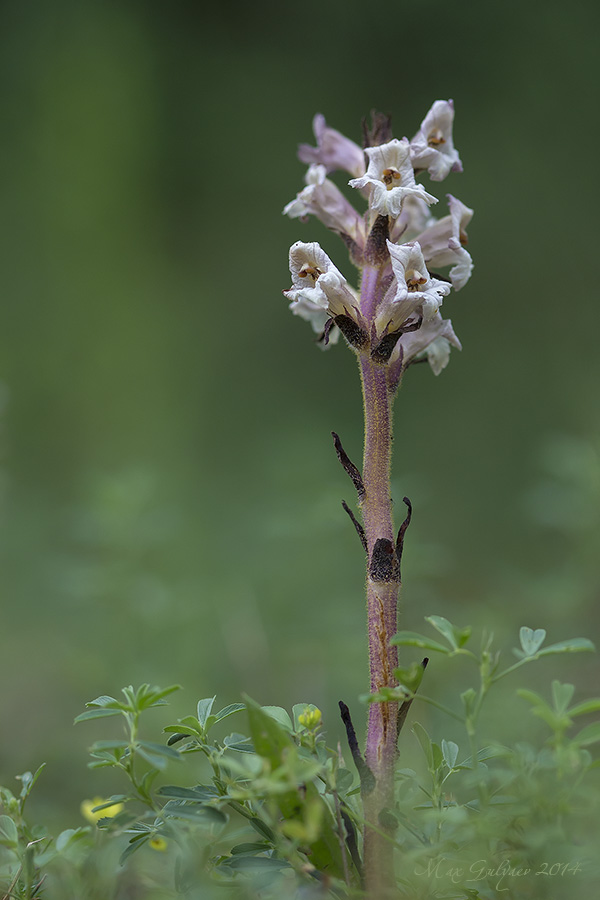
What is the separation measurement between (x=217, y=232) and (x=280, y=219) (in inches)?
Result: 17.0

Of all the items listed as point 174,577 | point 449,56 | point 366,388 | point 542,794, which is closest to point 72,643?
point 174,577

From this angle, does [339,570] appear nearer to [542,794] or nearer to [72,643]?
[72,643]

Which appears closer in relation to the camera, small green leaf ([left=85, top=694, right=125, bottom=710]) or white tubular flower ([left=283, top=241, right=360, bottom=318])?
small green leaf ([left=85, top=694, right=125, bottom=710])

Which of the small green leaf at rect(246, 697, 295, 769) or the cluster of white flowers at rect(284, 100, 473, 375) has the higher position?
the cluster of white flowers at rect(284, 100, 473, 375)

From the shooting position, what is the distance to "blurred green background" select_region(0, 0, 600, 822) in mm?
2873

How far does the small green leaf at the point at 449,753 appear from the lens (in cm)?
89

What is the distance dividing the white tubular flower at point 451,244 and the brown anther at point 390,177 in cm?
8

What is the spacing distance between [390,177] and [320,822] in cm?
77

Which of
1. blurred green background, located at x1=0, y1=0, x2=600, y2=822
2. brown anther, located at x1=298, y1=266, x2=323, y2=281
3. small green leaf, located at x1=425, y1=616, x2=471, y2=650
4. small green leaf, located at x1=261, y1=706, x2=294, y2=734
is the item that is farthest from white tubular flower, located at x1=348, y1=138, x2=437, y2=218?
blurred green background, located at x1=0, y1=0, x2=600, y2=822

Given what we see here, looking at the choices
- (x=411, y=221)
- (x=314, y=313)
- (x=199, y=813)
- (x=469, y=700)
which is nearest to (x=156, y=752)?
(x=199, y=813)

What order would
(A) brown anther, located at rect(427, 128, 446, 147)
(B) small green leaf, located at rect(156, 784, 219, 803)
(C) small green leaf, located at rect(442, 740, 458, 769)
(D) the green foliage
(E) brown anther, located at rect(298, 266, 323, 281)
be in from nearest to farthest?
(D) the green foliage → (B) small green leaf, located at rect(156, 784, 219, 803) → (C) small green leaf, located at rect(442, 740, 458, 769) → (E) brown anther, located at rect(298, 266, 323, 281) → (A) brown anther, located at rect(427, 128, 446, 147)

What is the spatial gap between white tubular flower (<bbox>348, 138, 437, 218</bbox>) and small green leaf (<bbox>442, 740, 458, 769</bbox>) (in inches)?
24.9

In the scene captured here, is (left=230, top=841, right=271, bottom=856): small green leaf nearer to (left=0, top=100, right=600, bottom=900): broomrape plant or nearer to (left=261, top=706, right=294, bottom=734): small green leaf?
(left=0, top=100, right=600, bottom=900): broomrape plant

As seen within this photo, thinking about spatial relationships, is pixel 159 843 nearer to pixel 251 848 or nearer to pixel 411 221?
pixel 251 848
